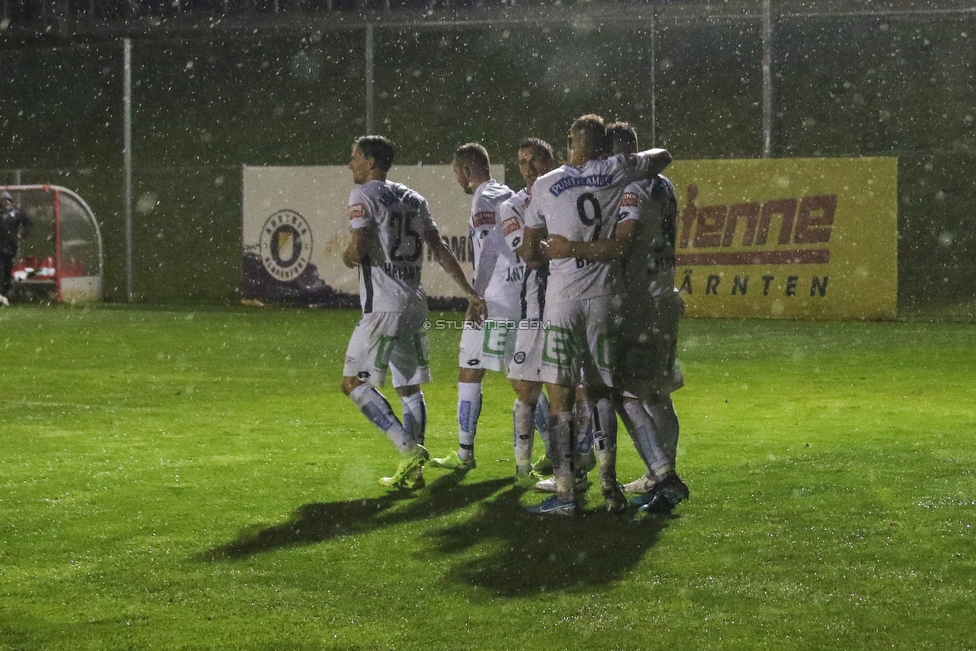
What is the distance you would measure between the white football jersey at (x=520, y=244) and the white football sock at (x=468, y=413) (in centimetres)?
65

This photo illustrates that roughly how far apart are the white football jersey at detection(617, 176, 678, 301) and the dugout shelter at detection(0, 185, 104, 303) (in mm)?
19959

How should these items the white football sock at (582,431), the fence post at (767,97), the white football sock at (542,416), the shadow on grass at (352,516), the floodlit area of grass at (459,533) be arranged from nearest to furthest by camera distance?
1. the floodlit area of grass at (459,533)
2. the shadow on grass at (352,516)
3. the white football sock at (582,431)
4. the white football sock at (542,416)
5. the fence post at (767,97)

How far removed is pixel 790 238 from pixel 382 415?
13240 mm

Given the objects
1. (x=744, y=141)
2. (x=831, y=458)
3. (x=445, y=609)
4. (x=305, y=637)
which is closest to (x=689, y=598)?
(x=445, y=609)

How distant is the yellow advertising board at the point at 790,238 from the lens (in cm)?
1892

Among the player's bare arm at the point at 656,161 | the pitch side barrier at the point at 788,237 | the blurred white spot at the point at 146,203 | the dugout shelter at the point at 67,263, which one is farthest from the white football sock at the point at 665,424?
the blurred white spot at the point at 146,203

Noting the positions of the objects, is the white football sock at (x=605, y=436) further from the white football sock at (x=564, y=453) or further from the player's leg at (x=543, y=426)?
the player's leg at (x=543, y=426)

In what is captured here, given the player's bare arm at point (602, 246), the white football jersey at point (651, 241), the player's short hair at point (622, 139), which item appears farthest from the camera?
the player's short hair at point (622, 139)

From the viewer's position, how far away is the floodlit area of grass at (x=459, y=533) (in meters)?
4.45

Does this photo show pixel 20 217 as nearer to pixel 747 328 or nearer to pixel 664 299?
pixel 747 328

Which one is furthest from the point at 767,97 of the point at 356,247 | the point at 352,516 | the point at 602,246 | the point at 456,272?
the point at 352,516

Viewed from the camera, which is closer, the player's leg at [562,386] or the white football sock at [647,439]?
the player's leg at [562,386]

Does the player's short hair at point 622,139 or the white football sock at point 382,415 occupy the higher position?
the player's short hair at point 622,139

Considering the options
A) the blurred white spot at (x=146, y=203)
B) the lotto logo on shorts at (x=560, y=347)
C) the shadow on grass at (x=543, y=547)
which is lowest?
the shadow on grass at (x=543, y=547)
